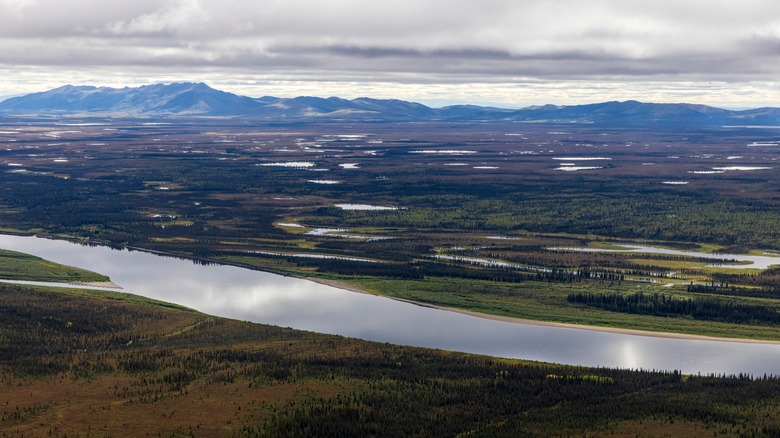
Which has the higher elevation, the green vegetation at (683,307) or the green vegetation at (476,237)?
the green vegetation at (683,307)

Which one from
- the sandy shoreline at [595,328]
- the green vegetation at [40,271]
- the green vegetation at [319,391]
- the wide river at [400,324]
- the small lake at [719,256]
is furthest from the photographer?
the small lake at [719,256]

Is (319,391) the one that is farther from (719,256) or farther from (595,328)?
(719,256)

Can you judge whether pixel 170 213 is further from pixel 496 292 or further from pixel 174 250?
pixel 496 292

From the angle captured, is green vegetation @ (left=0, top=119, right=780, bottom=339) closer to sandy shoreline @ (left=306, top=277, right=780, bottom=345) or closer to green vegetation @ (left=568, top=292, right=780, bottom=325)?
sandy shoreline @ (left=306, top=277, right=780, bottom=345)

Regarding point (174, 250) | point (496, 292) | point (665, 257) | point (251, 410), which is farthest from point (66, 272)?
point (665, 257)

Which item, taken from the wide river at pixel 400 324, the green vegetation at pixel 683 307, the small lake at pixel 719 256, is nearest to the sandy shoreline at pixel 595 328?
the wide river at pixel 400 324

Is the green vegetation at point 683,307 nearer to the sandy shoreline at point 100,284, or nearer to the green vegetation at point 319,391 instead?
the green vegetation at point 319,391

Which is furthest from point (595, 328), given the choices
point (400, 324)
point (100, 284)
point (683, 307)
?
point (100, 284)
